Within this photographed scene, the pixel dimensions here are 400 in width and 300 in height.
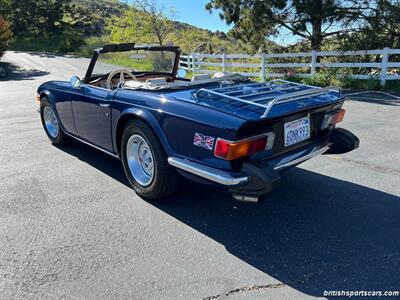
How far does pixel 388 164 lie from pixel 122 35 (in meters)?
30.3

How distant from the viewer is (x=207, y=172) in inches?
111

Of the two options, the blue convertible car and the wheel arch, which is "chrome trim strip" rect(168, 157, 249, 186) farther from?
the wheel arch

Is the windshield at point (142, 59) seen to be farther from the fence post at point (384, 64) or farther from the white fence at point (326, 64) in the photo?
the fence post at point (384, 64)

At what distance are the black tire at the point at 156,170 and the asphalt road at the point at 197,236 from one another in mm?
150

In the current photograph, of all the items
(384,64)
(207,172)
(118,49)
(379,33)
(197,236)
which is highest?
(379,33)

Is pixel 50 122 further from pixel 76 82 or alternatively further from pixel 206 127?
pixel 206 127

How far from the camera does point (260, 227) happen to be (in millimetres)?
3102

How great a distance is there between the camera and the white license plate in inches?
122

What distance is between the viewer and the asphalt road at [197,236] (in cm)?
240

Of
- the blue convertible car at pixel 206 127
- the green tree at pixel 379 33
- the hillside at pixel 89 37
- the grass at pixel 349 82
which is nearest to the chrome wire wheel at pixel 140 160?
the blue convertible car at pixel 206 127

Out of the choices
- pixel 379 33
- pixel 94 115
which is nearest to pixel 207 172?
pixel 94 115

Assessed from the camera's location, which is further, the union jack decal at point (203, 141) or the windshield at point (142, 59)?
the windshield at point (142, 59)

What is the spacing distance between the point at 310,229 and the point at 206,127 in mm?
1209

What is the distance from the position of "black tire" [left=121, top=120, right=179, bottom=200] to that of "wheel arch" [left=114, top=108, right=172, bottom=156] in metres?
0.05
